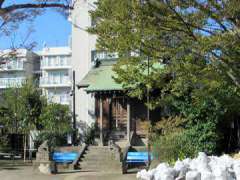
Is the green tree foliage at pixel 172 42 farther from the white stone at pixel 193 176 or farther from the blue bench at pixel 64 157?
the blue bench at pixel 64 157

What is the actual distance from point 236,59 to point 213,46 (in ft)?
4.65

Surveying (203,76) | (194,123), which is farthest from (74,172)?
(203,76)

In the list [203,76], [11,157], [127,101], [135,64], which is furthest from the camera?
[11,157]

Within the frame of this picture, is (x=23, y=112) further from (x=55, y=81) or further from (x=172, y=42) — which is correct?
(x=55, y=81)

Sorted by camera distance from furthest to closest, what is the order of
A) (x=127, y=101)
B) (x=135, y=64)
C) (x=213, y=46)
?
(x=127, y=101) < (x=135, y=64) < (x=213, y=46)

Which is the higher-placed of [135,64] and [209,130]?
[135,64]

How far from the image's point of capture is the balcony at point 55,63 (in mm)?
94375

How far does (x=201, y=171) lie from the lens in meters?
12.4

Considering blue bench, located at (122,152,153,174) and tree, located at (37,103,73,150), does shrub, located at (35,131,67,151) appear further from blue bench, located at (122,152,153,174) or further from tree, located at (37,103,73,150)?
blue bench, located at (122,152,153,174)

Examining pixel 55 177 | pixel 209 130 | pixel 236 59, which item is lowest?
pixel 55 177

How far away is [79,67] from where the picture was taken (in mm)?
46125

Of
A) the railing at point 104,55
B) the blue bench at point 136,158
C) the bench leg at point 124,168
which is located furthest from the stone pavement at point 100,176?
the railing at point 104,55

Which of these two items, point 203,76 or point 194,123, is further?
point 194,123

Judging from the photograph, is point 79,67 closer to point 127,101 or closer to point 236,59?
point 127,101
